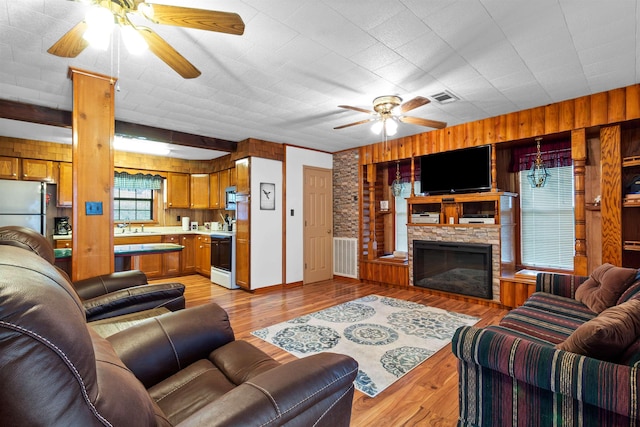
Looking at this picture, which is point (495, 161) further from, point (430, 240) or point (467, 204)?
point (430, 240)

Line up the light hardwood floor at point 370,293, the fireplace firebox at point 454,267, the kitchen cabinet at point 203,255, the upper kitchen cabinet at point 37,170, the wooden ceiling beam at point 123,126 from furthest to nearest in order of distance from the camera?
the kitchen cabinet at point 203,255
the upper kitchen cabinet at point 37,170
the fireplace firebox at point 454,267
the wooden ceiling beam at point 123,126
the light hardwood floor at point 370,293

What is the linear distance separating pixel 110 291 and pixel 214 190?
4421mm

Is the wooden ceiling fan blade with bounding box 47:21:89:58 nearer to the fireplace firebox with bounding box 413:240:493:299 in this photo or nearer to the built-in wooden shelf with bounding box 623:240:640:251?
the fireplace firebox with bounding box 413:240:493:299

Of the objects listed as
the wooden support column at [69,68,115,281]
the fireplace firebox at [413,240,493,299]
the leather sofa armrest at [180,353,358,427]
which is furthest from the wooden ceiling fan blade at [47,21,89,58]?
the fireplace firebox at [413,240,493,299]

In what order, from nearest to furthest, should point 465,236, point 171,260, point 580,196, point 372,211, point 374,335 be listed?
point 374,335, point 580,196, point 465,236, point 372,211, point 171,260

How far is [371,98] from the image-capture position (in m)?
3.36

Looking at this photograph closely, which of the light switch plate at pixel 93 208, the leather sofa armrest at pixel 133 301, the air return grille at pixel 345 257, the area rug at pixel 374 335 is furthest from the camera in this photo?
the air return grille at pixel 345 257

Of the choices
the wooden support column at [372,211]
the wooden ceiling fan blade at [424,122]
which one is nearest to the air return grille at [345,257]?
the wooden support column at [372,211]

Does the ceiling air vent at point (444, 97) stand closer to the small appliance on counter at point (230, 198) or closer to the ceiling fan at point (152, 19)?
the ceiling fan at point (152, 19)

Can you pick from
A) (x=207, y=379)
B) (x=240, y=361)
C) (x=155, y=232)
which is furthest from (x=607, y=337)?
(x=155, y=232)

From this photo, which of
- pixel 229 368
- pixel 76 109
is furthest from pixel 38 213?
pixel 229 368

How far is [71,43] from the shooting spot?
1.83 metres

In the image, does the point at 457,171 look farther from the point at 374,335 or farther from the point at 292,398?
the point at 292,398

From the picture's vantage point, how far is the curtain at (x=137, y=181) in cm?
591
